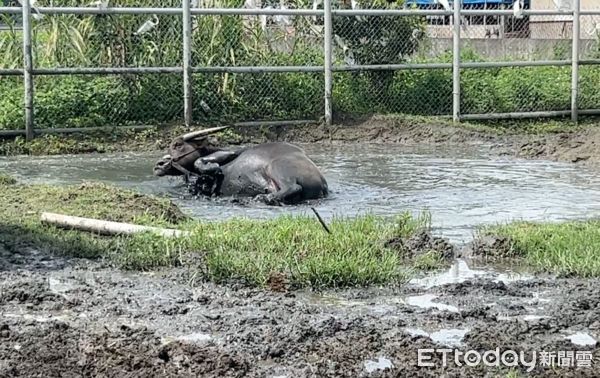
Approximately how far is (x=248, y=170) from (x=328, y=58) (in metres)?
5.51

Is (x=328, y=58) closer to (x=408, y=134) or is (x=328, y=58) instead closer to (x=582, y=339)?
(x=408, y=134)

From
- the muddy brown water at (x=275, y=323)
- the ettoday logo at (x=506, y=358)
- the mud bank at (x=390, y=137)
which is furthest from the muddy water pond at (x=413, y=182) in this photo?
the ettoday logo at (x=506, y=358)

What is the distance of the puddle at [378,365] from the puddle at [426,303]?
108 centimetres

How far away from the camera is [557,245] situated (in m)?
7.07

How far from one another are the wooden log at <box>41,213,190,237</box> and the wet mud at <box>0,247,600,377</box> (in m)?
0.54

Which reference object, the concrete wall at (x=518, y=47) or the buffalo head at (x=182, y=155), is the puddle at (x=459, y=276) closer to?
the buffalo head at (x=182, y=155)

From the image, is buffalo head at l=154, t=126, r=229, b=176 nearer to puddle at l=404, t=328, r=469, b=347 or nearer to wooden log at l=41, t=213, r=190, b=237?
wooden log at l=41, t=213, r=190, b=237

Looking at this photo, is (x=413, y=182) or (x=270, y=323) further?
(x=413, y=182)

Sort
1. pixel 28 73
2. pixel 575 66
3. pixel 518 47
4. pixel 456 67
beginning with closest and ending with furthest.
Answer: pixel 28 73, pixel 456 67, pixel 575 66, pixel 518 47

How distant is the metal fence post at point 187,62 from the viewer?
14.6m

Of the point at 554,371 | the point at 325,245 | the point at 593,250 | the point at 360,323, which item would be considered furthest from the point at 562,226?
the point at 554,371

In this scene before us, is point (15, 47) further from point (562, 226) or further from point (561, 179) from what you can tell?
point (562, 226)

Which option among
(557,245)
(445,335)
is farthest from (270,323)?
(557,245)

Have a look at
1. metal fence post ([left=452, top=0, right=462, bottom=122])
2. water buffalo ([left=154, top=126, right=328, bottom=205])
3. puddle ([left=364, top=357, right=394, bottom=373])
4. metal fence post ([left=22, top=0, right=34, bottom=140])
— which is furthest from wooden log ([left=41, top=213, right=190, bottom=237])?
metal fence post ([left=452, top=0, right=462, bottom=122])
